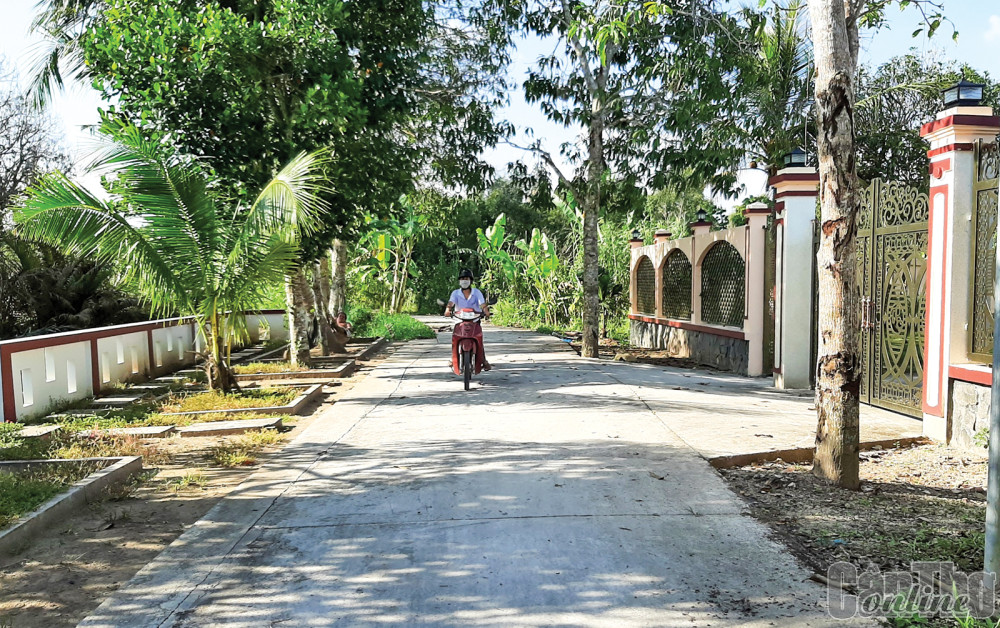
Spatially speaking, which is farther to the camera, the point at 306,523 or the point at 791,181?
the point at 791,181

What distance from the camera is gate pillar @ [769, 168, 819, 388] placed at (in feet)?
32.2

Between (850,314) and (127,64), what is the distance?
28.0 ft

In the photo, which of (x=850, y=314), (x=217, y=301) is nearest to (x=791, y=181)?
(x=850, y=314)

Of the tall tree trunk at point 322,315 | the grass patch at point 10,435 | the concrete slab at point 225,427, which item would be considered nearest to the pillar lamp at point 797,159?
the concrete slab at point 225,427

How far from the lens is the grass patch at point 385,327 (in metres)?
20.2

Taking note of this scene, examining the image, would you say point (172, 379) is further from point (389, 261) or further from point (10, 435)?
point (389, 261)

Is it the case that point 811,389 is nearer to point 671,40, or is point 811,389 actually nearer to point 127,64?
point 671,40

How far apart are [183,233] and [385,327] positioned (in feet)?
38.4

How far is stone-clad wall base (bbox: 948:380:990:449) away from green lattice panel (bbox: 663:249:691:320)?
8.04m

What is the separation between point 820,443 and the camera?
5.11 m

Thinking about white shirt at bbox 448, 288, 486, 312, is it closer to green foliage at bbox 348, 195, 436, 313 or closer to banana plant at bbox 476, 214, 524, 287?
green foliage at bbox 348, 195, 436, 313

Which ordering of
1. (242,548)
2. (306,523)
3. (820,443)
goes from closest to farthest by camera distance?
(242,548) < (306,523) < (820,443)

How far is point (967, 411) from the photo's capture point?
6.18 meters

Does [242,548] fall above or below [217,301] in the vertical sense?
below
